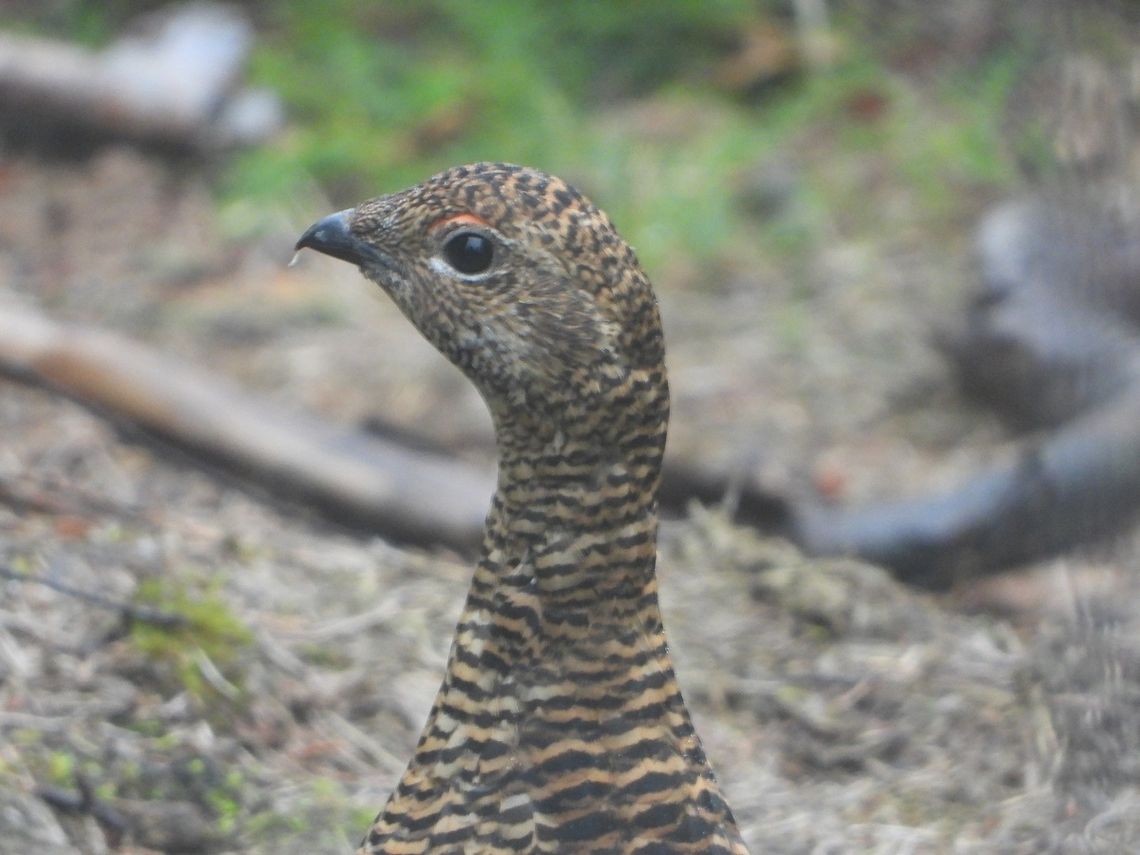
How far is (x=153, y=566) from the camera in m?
5.00

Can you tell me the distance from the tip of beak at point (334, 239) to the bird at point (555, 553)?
15 centimetres

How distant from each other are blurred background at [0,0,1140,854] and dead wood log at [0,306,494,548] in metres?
0.01

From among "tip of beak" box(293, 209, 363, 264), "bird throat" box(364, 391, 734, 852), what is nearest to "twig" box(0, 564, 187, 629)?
"tip of beak" box(293, 209, 363, 264)

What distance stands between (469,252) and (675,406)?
16.0 ft

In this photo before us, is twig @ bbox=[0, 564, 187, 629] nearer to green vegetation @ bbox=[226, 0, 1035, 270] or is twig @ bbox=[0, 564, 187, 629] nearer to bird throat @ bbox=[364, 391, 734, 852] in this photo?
bird throat @ bbox=[364, 391, 734, 852]

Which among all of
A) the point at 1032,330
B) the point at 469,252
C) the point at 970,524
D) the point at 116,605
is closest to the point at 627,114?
the point at 1032,330

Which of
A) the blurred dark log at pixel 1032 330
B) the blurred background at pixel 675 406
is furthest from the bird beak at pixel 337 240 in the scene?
the blurred dark log at pixel 1032 330

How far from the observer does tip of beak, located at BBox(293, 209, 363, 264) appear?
3.20 metres

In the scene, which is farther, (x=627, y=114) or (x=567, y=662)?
(x=627, y=114)

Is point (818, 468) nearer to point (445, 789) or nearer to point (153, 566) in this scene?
point (153, 566)

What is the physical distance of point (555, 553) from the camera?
299cm

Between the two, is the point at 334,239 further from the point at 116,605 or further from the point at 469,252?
the point at 116,605

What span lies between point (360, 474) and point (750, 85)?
5616 millimetres

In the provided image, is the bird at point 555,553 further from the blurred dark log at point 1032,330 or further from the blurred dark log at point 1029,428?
the blurred dark log at point 1032,330
